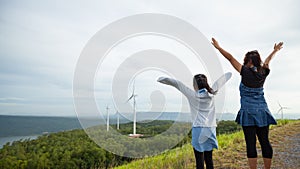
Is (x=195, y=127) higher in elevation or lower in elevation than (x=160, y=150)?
higher

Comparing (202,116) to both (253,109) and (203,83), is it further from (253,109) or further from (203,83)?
(253,109)

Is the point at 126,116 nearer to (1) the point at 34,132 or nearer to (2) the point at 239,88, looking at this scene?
(2) the point at 239,88

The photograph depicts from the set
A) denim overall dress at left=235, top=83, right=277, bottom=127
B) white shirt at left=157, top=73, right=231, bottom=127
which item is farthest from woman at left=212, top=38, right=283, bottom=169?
white shirt at left=157, top=73, right=231, bottom=127

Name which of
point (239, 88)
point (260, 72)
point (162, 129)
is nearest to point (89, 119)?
point (162, 129)

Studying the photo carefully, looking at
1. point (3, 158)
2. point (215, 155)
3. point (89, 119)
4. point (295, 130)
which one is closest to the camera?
point (89, 119)

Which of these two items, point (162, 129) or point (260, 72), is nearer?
point (260, 72)

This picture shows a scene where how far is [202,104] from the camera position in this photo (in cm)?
324

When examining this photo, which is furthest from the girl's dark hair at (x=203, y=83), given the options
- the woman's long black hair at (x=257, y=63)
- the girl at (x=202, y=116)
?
the woman's long black hair at (x=257, y=63)

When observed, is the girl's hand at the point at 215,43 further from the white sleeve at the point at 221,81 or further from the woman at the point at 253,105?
the white sleeve at the point at 221,81

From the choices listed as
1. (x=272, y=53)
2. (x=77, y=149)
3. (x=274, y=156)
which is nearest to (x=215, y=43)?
(x=272, y=53)

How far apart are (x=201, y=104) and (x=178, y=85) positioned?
41 centimetres

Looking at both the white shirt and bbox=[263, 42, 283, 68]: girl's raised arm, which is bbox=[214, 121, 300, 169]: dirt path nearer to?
the white shirt

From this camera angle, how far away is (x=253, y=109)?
328cm

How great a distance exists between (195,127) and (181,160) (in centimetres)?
209
